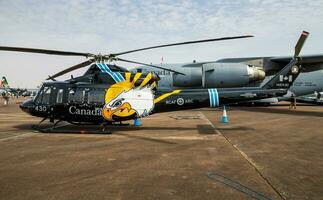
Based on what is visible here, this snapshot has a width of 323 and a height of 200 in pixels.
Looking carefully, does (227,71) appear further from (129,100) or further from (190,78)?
(129,100)

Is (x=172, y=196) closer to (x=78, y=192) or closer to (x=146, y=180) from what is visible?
(x=146, y=180)

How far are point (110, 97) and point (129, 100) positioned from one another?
2.74 feet

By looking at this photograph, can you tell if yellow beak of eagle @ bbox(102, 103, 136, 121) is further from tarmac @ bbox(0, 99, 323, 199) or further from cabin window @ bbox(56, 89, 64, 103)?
cabin window @ bbox(56, 89, 64, 103)

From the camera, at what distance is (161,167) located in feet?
18.3

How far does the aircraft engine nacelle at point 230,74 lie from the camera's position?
22156 mm

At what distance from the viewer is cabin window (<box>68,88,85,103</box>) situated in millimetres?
10492

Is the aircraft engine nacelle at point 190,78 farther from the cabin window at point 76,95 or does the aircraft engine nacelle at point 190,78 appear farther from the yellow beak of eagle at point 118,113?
the cabin window at point 76,95

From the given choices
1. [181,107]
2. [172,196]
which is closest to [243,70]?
[181,107]

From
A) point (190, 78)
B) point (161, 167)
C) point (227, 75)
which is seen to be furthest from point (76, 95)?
point (227, 75)

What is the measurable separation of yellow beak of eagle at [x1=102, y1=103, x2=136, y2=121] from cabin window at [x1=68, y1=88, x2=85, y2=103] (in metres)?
1.18

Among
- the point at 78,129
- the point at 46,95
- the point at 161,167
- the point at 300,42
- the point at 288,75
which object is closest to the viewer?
the point at 161,167

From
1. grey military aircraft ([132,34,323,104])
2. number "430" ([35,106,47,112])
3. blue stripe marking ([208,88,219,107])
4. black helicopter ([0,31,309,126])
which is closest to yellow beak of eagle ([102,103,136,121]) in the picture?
black helicopter ([0,31,309,126])

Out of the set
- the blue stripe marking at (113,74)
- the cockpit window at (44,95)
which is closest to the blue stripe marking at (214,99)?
the blue stripe marking at (113,74)

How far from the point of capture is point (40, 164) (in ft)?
19.0
